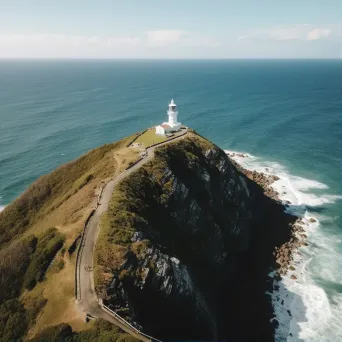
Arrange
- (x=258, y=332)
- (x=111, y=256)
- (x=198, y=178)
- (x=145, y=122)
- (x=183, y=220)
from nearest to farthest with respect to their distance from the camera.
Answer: (x=111, y=256), (x=258, y=332), (x=183, y=220), (x=198, y=178), (x=145, y=122)

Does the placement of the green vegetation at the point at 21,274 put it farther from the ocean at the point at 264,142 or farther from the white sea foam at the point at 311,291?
the ocean at the point at 264,142

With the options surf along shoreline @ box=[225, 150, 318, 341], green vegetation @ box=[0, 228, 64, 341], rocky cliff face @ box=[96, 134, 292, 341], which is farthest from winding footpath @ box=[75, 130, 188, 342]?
surf along shoreline @ box=[225, 150, 318, 341]

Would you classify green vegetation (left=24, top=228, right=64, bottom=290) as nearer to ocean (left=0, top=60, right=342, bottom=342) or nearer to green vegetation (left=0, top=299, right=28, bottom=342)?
green vegetation (left=0, top=299, right=28, bottom=342)

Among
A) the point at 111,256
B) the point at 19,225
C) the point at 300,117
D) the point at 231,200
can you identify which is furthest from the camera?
the point at 300,117

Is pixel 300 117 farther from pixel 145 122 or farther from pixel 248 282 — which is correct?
pixel 248 282

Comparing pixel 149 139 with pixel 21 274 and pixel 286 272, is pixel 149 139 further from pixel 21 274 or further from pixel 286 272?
pixel 21 274

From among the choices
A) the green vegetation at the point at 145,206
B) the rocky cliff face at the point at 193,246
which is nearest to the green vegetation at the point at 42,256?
the green vegetation at the point at 145,206

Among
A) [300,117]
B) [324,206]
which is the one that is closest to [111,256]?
[324,206]
